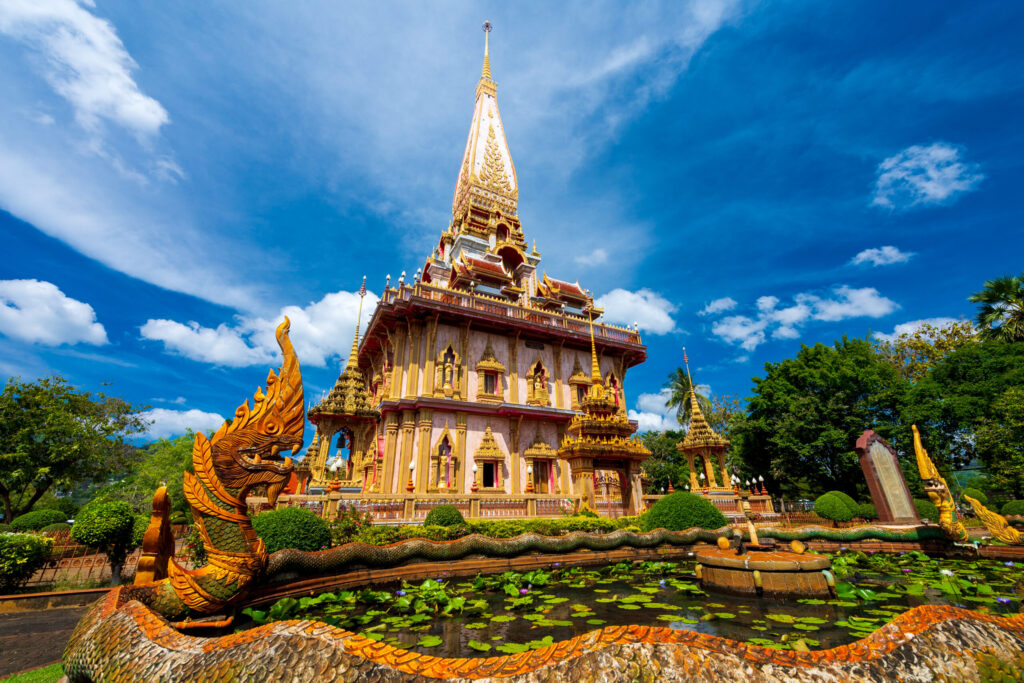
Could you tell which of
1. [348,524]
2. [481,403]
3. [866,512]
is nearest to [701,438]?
[866,512]

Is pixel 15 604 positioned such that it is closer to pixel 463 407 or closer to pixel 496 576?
pixel 496 576

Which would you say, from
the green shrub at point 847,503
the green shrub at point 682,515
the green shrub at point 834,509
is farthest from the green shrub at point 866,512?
the green shrub at point 682,515

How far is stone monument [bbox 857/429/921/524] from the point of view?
44.0 feet

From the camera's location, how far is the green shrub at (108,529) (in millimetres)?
8078

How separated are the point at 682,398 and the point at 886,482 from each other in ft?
79.5

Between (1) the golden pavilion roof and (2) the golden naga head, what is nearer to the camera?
(2) the golden naga head

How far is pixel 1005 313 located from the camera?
862 inches

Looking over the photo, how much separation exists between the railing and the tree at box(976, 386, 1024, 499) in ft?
48.9

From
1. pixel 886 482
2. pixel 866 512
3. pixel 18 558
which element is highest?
pixel 886 482

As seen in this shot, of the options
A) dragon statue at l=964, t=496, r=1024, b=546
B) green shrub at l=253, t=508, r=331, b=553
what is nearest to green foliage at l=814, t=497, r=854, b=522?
dragon statue at l=964, t=496, r=1024, b=546

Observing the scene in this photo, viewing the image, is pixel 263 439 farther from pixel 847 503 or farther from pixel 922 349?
pixel 922 349

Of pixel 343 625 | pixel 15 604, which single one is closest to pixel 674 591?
pixel 343 625

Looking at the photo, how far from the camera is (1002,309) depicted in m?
22.0

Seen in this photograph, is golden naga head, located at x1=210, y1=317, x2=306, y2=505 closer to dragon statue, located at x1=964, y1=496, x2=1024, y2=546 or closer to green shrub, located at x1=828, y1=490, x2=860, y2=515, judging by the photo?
dragon statue, located at x1=964, y1=496, x2=1024, y2=546
